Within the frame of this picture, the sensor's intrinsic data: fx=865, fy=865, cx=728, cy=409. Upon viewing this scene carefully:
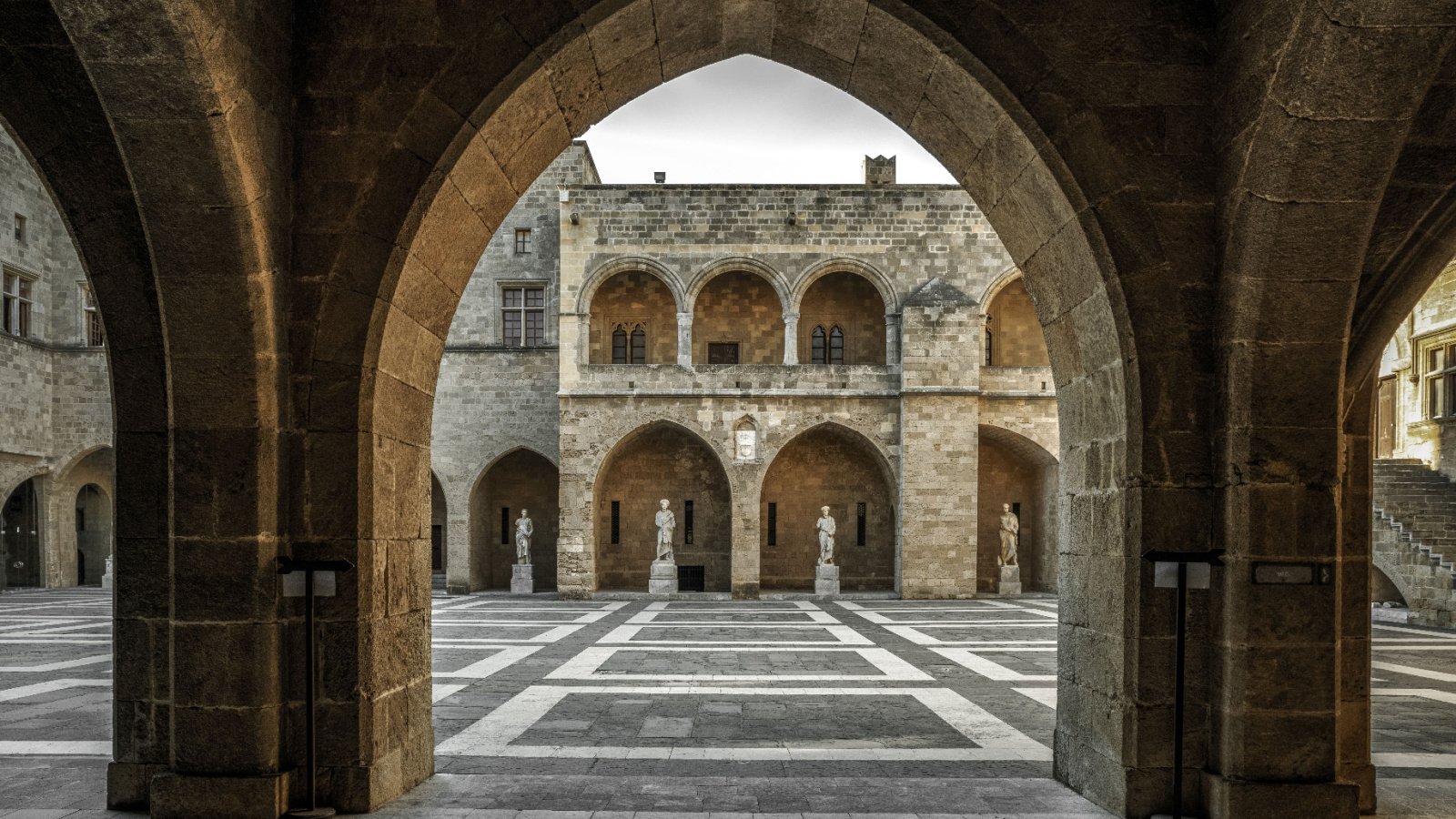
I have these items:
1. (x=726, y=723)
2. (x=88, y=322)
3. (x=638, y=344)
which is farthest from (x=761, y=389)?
(x=88, y=322)

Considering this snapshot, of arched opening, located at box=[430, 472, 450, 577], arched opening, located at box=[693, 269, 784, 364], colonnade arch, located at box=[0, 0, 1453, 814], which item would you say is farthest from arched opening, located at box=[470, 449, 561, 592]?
colonnade arch, located at box=[0, 0, 1453, 814]

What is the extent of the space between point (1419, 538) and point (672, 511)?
16.5 meters

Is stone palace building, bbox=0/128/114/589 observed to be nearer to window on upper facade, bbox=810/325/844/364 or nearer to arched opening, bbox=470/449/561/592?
arched opening, bbox=470/449/561/592

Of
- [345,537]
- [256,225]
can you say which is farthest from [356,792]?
[256,225]

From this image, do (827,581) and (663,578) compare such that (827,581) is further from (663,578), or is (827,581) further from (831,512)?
(663,578)

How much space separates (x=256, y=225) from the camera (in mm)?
4535

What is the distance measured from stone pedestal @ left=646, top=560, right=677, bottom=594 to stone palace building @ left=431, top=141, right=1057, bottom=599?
158cm

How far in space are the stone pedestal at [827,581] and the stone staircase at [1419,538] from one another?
1126 cm

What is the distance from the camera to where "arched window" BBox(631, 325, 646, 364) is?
23703 mm

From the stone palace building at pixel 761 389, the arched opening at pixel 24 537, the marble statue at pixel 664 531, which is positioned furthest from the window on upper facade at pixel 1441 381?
the arched opening at pixel 24 537

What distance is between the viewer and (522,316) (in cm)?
2417

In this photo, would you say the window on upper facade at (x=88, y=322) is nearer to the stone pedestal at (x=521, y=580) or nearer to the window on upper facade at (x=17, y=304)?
the window on upper facade at (x=17, y=304)

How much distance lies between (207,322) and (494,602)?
650 inches

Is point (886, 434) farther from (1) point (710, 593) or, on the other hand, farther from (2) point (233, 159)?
(2) point (233, 159)
